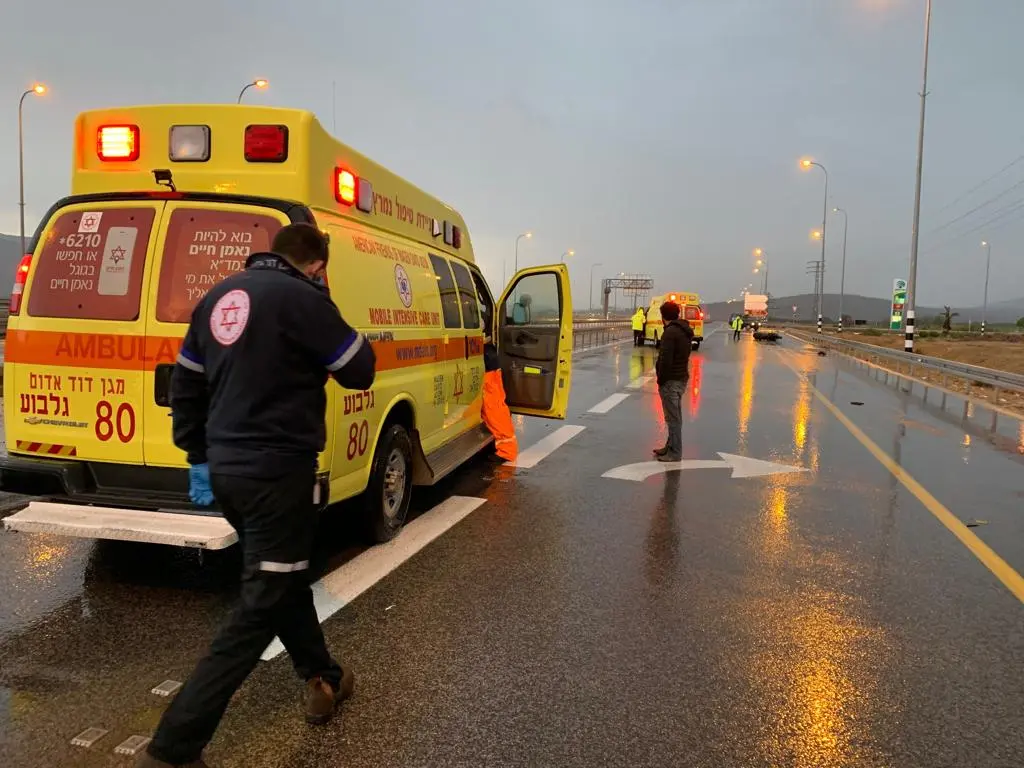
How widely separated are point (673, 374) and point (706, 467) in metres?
1.18

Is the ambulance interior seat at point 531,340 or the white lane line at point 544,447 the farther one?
the white lane line at point 544,447

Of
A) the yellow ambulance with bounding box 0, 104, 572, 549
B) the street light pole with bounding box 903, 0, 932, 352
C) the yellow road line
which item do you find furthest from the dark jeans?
the street light pole with bounding box 903, 0, 932, 352

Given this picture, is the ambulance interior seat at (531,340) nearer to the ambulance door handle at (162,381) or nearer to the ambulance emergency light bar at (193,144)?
the ambulance emergency light bar at (193,144)

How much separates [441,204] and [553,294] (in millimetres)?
1781

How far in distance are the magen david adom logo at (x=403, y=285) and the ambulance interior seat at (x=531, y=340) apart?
274cm

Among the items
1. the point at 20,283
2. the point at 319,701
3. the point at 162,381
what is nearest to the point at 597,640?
the point at 319,701

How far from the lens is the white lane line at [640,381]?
55.6 ft

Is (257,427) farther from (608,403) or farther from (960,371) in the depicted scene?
(960,371)

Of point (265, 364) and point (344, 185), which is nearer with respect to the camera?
point (265, 364)

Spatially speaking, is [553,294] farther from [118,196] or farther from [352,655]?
[352,655]

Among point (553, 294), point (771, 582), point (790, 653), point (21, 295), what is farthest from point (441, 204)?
point (790, 653)

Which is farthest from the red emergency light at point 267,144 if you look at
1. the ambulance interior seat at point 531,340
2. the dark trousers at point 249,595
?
the ambulance interior seat at point 531,340

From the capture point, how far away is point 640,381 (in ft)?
59.6

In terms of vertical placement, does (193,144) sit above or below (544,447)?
above
